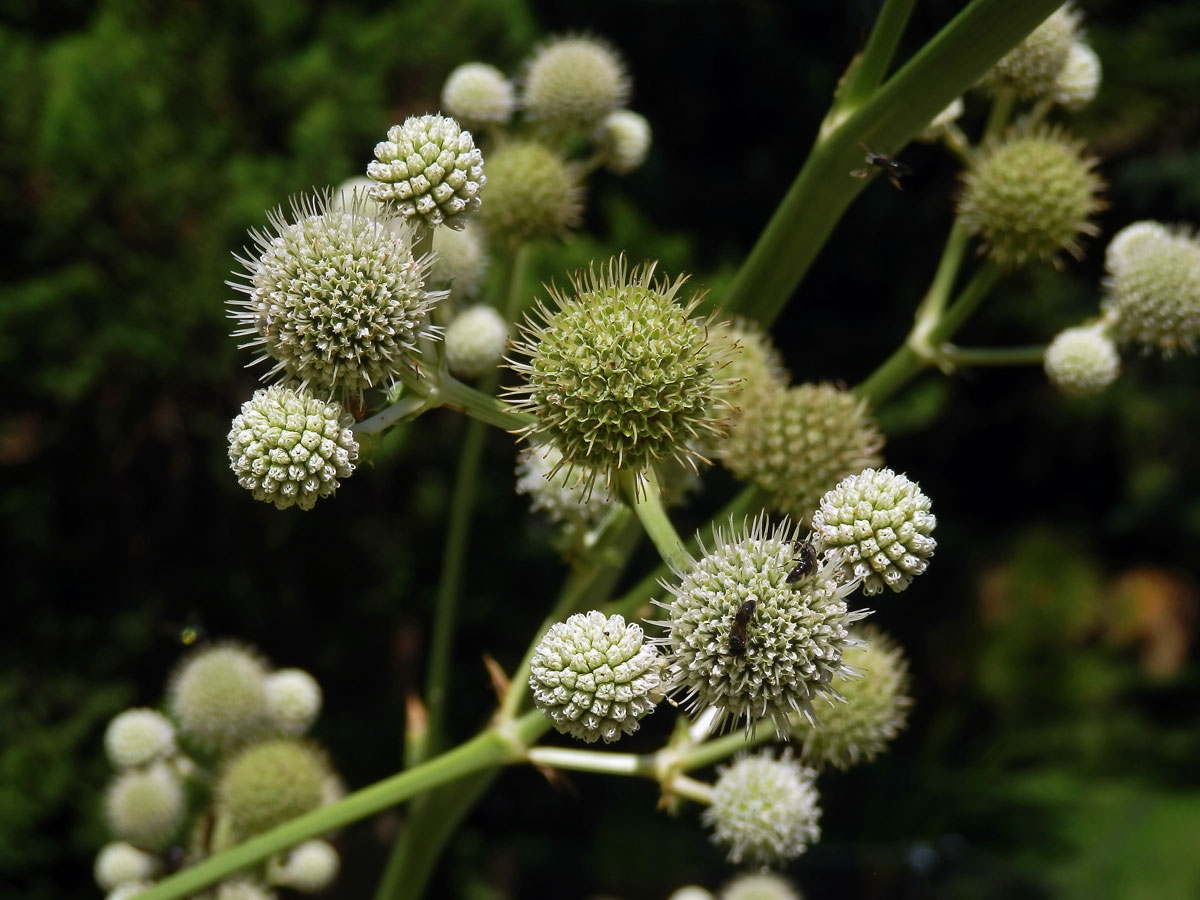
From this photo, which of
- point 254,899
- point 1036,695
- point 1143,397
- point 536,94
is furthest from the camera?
point 1036,695

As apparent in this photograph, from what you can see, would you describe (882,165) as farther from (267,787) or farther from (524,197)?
(267,787)

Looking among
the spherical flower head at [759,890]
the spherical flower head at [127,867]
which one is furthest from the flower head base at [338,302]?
the spherical flower head at [759,890]

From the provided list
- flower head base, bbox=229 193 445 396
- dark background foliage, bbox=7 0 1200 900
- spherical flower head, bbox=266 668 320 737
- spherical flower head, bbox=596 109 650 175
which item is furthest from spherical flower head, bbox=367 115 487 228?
dark background foliage, bbox=7 0 1200 900

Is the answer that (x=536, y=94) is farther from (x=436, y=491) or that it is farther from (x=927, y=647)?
(x=927, y=647)

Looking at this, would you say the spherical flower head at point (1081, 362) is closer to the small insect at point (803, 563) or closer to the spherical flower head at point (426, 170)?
the small insect at point (803, 563)

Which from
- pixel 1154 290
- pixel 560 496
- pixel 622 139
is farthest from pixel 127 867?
pixel 1154 290

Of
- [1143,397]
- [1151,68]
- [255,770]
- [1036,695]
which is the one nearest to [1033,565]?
[1036,695]

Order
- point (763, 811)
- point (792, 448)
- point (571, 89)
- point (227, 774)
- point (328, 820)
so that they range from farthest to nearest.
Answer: point (571, 89) → point (227, 774) → point (763, 811) → point (792, 448) → point (328, 820)
